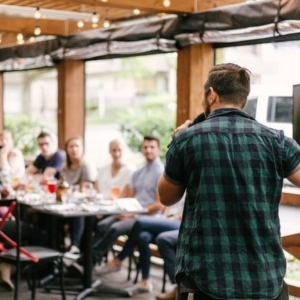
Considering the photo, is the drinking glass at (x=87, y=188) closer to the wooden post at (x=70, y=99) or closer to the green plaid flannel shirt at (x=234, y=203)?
the wooden post at (x=70, y=99)

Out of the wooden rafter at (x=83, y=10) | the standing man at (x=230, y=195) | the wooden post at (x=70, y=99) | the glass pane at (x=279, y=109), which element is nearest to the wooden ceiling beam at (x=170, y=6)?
the wooden rafter at (x=83, y=10)

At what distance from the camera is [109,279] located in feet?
21.3

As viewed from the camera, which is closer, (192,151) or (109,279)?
(192,151)

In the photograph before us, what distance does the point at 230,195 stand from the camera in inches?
89.4

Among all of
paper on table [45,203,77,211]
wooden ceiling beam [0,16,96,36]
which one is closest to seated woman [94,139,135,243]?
paper on table [45,203,77,211]

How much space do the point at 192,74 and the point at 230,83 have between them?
4345mm

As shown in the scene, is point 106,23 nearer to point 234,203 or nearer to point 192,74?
point 192,74

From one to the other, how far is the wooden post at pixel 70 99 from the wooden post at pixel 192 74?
92.7 inches

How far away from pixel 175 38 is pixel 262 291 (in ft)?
15.1

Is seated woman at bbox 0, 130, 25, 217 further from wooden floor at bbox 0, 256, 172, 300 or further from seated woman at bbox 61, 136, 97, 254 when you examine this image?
wooden floor at bbox 0, 256, 172, 300

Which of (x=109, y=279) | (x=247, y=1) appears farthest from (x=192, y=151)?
(x=109, y=279)

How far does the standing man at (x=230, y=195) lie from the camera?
7.39 feet

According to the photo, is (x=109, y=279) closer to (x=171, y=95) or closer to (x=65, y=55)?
(x=171, y=95)

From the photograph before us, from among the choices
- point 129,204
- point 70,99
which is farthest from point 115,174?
point 70,99
